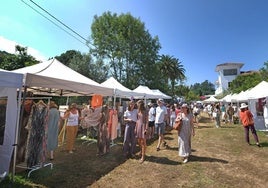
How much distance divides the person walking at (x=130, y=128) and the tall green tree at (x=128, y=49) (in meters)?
28.6

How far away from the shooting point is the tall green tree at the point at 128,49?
36344 mm

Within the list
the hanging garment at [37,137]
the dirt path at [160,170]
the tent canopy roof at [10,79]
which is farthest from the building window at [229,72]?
the tent canopy roof at [10,79]

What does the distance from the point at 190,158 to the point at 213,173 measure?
56.3 inches

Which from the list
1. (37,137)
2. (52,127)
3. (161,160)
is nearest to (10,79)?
(37,137)

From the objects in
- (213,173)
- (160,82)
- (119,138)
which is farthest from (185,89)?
(213,173)

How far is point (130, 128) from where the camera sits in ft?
23.5

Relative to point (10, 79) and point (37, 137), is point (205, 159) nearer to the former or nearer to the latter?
point (37, 137)

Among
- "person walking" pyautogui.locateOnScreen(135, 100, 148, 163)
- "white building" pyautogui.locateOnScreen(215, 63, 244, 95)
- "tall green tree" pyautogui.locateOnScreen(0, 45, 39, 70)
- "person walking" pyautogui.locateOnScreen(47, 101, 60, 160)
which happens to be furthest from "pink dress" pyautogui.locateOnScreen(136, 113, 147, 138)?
"white building" pyautogui.locateOnScreen(215, 63, 244, 95)

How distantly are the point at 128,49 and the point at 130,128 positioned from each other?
100 ft

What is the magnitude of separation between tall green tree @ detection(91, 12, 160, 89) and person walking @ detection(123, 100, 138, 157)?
2858 cm

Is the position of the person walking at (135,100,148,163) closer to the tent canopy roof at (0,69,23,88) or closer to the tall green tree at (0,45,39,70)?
the tent canopy roof at (0,69,23,88)

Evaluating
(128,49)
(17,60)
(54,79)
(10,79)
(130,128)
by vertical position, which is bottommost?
(130,128)

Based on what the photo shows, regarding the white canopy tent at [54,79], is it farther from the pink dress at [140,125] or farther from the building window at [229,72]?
the building window at [229,72]

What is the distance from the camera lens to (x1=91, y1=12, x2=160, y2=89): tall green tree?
36344 mm
